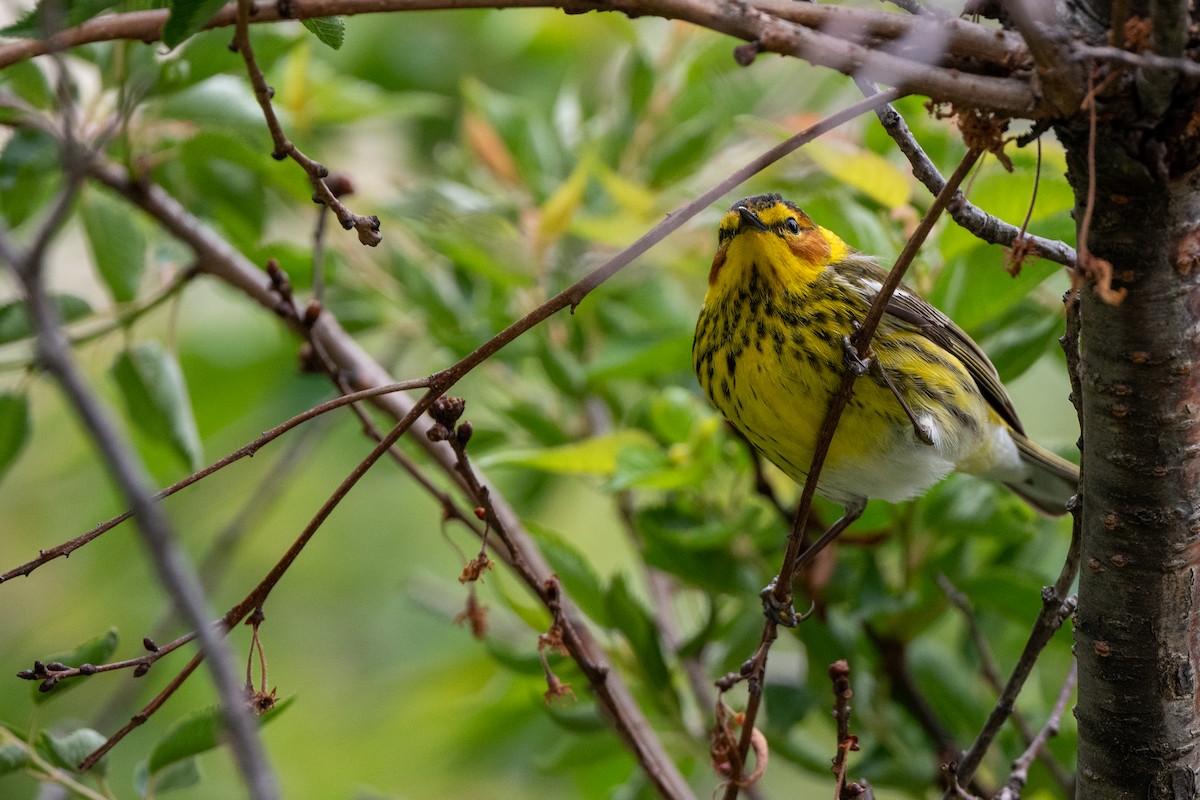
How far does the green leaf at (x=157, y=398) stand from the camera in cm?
238

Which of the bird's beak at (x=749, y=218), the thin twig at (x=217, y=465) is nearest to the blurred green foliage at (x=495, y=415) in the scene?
the bird's beak at (x=749, y=218)

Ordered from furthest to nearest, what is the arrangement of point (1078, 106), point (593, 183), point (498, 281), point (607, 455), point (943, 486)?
point (593, 183) → point (498, 281) → point (943, 486) → point (607, 455) → point (1078, 106)

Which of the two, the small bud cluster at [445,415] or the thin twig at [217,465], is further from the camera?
the small bud cluster at [445,415]

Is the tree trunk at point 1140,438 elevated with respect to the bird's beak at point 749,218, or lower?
lower

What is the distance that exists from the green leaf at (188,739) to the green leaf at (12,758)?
0.17 metres

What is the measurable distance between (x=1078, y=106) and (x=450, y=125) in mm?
3280

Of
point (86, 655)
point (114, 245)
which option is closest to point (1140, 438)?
point (86, 655)

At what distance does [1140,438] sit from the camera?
135 centimetres

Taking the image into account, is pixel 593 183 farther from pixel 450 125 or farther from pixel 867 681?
pixel 867 681

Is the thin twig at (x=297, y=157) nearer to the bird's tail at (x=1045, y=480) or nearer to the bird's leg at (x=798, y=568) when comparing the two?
the bird's leg at (x=798, y=568)

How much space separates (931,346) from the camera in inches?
96.0

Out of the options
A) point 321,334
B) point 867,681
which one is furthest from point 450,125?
point 867,681

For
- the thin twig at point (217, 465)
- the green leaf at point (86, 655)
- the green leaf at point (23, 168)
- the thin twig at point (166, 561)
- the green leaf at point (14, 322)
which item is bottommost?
the thin twig at point (166, 561)

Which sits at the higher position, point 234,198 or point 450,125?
point 450,125
